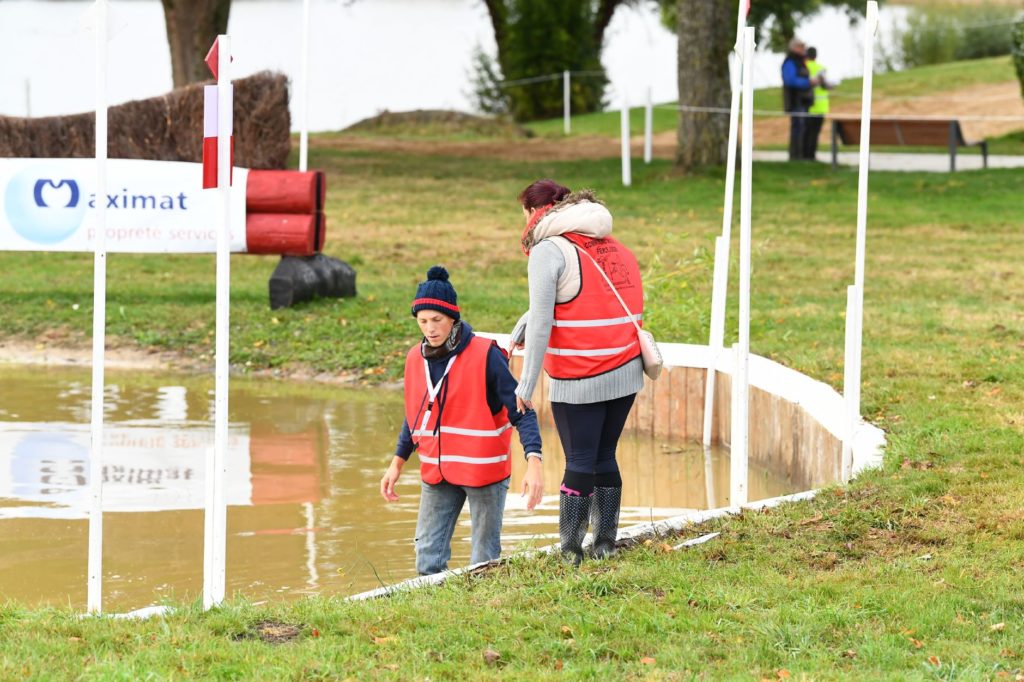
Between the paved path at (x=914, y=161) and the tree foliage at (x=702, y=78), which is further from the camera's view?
the paved path at (x=914, y=161)

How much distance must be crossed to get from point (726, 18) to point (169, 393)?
12543mm

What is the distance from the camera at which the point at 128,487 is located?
30.2 ft

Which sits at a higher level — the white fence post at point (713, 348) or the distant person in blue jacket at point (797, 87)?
the distant person in blue jacket at point (797, 87)

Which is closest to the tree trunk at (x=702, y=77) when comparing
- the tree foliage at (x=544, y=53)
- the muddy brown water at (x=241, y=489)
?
the muddy brown water at (x=241, y=489)

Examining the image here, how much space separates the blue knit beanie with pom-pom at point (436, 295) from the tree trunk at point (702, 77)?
650 inches

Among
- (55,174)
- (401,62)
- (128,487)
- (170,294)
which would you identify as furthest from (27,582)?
(401,62)

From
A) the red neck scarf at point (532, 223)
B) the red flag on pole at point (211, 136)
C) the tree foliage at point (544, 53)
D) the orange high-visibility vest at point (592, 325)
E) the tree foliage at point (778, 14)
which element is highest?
the tree foliage at point (778, 14)

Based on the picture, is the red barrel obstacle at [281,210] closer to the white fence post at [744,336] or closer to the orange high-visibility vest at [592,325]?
the white fence post at [744,336]

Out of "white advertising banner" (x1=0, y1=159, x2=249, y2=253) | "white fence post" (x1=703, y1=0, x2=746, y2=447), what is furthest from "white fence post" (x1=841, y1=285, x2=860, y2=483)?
"white advertising banner" (x1=0, y1=159, x2=249, y2=253)

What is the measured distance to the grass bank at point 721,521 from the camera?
5.08 meters

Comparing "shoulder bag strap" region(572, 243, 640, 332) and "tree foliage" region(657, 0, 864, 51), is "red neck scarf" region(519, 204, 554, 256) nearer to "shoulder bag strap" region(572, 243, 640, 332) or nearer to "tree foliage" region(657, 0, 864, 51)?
"shoulder bag strap" region(572, 243, 640, 332)

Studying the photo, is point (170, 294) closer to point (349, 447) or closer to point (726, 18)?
point (349, 447)

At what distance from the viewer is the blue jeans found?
20.9 ft

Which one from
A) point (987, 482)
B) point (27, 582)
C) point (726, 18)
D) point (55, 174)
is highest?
point (726, 18)
